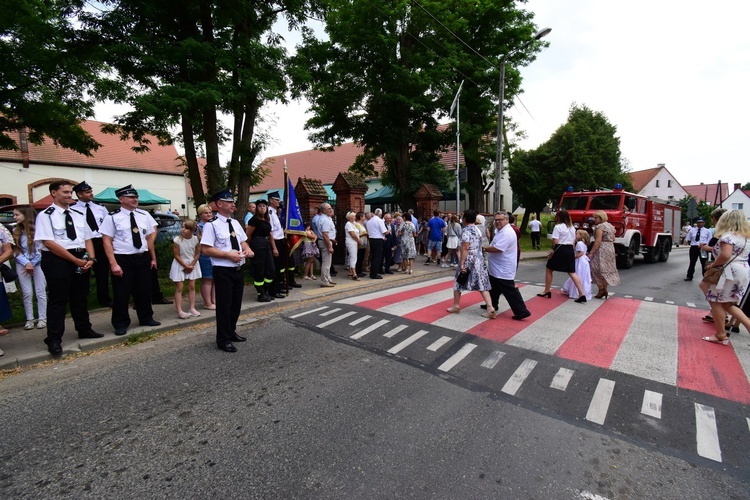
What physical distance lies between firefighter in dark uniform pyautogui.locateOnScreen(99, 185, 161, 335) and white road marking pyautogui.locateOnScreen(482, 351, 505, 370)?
4.70m

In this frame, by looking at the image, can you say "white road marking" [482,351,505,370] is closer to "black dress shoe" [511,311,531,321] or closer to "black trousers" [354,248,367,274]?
"black dress shoe" [511,311,531,321]

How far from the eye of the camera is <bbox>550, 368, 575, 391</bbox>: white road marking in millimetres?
3677

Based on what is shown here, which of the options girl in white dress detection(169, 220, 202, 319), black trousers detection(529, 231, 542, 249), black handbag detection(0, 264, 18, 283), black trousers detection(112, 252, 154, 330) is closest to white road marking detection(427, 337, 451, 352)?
girl in white dress detection(169, 220, 202, 319)

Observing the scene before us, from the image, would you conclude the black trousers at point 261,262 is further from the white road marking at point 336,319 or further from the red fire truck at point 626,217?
the red fire truck at point 626,217

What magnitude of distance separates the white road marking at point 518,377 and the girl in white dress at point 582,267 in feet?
14.2

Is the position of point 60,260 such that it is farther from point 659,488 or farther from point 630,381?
point 630,381

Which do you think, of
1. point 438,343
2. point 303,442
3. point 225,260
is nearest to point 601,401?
point 438,343

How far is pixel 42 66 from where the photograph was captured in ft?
29.4

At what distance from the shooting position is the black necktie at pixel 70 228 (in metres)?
4.45

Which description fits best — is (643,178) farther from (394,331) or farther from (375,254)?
(394,331)

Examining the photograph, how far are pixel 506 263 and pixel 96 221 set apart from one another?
607 cm

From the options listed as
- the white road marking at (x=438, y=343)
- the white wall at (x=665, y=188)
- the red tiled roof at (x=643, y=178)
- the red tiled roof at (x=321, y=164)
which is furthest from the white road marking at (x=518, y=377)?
the white wall at (x=665, y=188)

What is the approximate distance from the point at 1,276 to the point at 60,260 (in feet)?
2.98

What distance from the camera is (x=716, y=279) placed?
477cm
